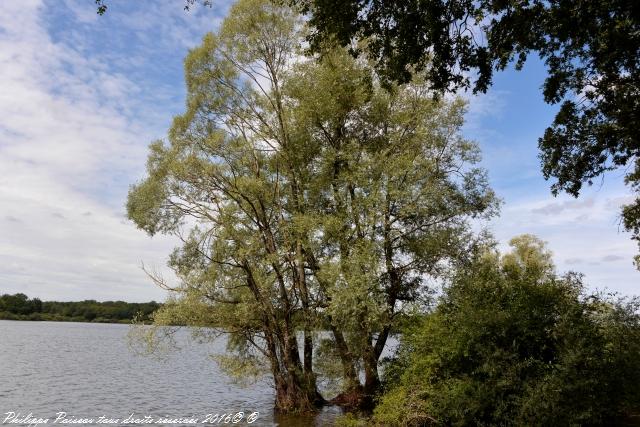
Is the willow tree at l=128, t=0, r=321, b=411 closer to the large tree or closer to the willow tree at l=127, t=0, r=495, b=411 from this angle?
the willow tree at l=127, t=0, r=495, b=411

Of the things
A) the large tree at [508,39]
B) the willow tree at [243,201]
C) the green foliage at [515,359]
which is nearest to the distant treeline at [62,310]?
the willow tree at [243,201]

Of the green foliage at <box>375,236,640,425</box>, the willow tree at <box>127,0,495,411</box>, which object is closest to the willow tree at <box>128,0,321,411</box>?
the willow tree at <box>127,0,495,411</box>

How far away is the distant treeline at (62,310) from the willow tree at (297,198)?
339 feet

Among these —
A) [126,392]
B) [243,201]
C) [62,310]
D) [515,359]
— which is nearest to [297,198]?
[243,201]

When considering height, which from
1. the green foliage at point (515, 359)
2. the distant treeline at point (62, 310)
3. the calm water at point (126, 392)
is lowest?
the calm water at point (126, 392)

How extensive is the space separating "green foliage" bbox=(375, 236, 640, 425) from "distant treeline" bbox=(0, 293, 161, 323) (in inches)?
4406

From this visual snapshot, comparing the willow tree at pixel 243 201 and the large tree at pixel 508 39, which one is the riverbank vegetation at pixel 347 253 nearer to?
the willow tree at pixel 243 201

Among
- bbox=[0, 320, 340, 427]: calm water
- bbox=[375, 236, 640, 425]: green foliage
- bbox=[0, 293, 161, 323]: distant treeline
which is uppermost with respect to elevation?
bbox=[0, 293, 161, 323]: distant treeline

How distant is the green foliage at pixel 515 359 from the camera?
1452 centimetres

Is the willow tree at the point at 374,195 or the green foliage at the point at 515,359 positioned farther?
the willow tree at the point at 374,195

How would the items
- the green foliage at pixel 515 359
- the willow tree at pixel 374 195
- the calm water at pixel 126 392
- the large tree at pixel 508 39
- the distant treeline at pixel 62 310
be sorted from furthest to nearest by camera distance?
the distant treeline at pixel 62 310
the calm water at pixel 126 392
the willow tree at pixel 374 195
the green foliage at pixel 515 359
the large tree at pixel 508 39

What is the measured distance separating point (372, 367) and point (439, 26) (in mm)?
13923

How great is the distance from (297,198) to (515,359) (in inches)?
449

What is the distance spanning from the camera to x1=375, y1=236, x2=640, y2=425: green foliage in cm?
1452
